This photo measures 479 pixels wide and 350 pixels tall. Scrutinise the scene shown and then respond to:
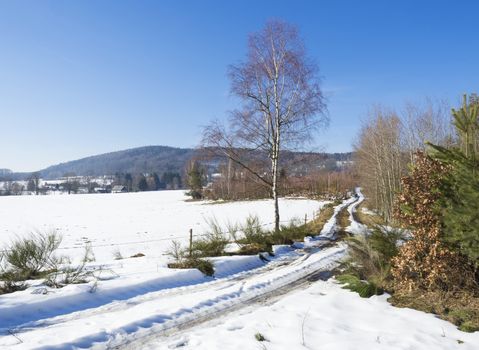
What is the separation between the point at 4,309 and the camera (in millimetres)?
6715

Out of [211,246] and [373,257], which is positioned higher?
[373,257]

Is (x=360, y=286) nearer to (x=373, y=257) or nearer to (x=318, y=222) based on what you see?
(x=373, y=257)

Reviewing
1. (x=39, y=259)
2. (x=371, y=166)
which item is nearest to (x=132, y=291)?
(x=39, y=259)

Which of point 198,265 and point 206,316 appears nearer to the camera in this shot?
point 206,316

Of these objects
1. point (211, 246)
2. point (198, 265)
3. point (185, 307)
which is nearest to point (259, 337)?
point (185, 307)

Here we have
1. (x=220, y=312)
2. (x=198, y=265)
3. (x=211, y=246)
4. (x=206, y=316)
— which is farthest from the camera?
(x=211, y=246)

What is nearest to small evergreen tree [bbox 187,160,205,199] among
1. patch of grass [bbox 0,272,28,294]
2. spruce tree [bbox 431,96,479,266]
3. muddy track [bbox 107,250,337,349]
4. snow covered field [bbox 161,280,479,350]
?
muddy track [bbox 107,250,337,349]

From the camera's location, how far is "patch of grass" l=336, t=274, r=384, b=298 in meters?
8.24

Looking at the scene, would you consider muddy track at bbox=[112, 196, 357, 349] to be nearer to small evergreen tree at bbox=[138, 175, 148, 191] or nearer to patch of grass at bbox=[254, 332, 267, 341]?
patch of grass at bbox=[254, 332, 267, 341]

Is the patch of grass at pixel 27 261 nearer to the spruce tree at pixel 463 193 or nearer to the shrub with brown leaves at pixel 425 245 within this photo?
the shrub with brown leaves at pixel 425 245

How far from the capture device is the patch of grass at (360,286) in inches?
324

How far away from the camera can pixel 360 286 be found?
8.53 meters

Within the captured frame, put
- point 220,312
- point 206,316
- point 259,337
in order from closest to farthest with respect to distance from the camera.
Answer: point 259,337, point 206,316, point 220,312

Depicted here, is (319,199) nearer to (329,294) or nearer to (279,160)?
(279,160)
